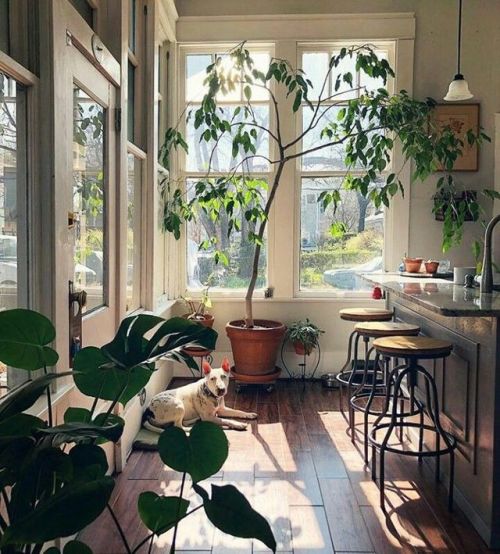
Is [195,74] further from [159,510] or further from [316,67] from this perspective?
[159,510]

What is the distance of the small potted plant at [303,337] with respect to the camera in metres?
4.25

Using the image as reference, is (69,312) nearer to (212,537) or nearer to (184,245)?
(212,537)

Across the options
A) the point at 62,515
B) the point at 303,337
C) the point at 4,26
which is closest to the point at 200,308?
the point at 303,337

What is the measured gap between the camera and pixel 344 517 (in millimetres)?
2291

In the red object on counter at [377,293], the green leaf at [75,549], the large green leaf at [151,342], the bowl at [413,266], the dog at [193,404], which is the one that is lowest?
the dog at [193,404]

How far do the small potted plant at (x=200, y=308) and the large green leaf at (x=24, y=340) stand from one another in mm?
3133

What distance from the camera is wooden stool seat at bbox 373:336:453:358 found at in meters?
2.37

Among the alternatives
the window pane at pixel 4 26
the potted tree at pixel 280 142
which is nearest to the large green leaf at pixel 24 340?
the window pane at pixel 4 26

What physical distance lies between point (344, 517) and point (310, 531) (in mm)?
190

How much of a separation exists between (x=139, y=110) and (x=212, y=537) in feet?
8.50

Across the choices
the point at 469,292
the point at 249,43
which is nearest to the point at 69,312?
the point at 469,292

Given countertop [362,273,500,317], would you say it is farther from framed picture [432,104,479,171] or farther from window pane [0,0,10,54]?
window pane [0,0,10,54]

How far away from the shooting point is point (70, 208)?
6.79 feet

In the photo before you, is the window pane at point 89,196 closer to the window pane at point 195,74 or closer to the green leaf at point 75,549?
the green leaf at point 75,549
